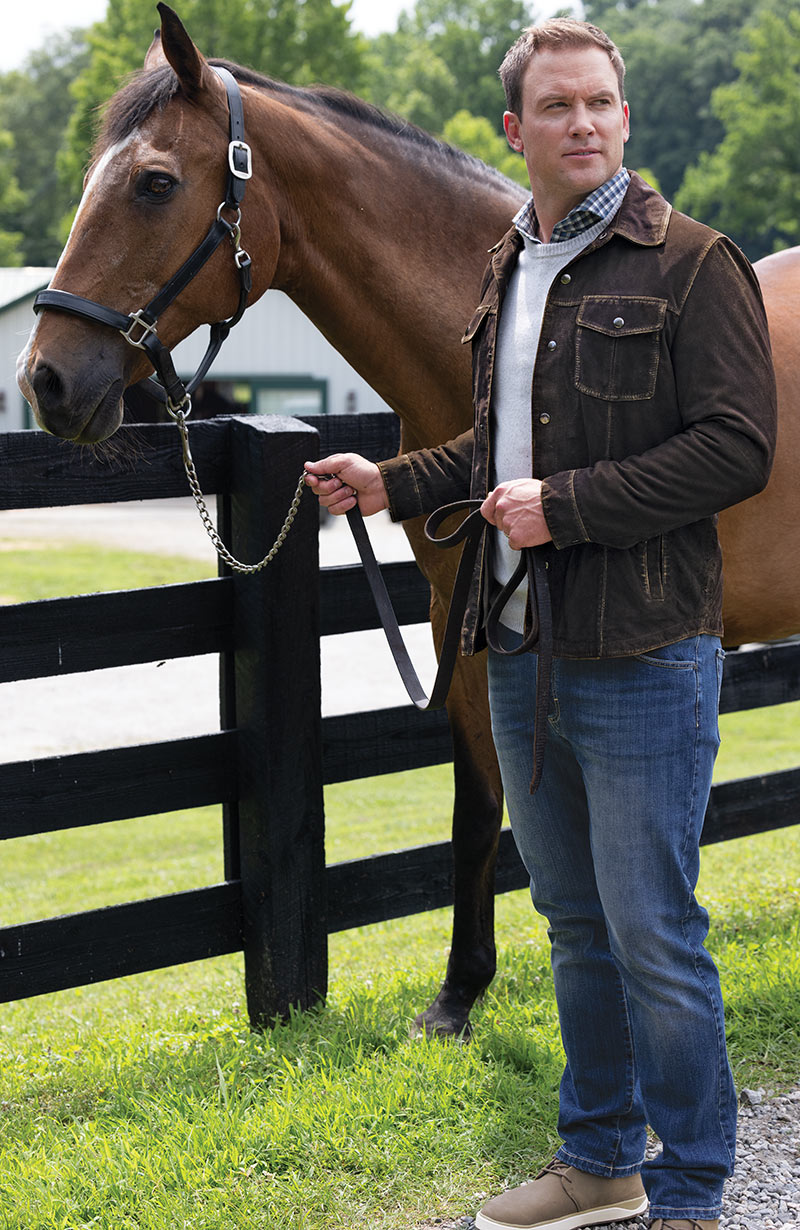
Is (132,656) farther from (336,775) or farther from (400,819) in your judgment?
(400,819)

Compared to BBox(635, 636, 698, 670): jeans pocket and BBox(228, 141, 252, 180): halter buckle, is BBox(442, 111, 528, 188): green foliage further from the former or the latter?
BBox(635, 636, 698, 670): jeans pocket

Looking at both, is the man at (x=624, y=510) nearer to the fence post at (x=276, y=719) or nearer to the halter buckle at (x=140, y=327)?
the halter buckle at (x=140, y=327)

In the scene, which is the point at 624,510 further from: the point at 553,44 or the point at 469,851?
the point at 469,851

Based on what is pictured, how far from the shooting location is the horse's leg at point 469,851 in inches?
131

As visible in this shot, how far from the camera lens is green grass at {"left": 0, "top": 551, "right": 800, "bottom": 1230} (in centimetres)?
254

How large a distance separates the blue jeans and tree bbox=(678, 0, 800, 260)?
41542 mm

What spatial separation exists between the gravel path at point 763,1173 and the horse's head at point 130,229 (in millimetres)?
1867

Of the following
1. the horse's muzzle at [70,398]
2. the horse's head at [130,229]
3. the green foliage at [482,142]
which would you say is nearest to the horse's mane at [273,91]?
the horse's head at [130,229]

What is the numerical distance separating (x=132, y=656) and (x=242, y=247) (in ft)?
3.68

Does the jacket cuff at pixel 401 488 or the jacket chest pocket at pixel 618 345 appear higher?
the jacket chest pocket at pixel 618 345

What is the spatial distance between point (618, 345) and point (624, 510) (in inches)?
11.2

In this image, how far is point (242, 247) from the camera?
8.96 feet

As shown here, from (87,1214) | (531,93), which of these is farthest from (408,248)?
(87,1214)

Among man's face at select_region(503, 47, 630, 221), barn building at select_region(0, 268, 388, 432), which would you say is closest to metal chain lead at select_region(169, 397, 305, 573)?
man's face at select_region(503, 47, 630, 221)
